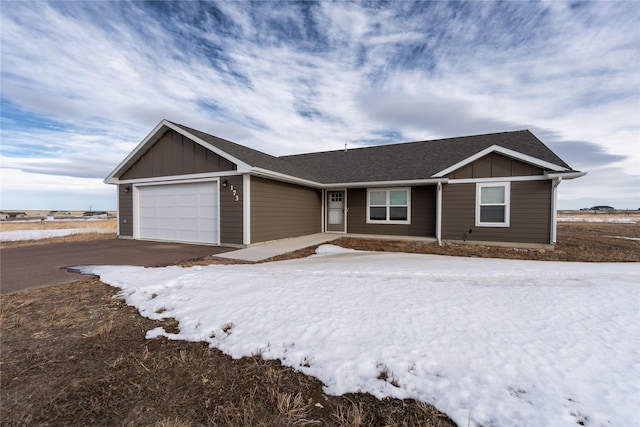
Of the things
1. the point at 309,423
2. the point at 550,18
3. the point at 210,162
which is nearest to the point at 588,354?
the point at 309,423

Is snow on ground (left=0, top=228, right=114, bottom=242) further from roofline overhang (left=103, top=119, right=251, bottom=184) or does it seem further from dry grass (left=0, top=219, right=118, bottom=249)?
roofline overhang (left=103, top=119, right=251, bottom=184)

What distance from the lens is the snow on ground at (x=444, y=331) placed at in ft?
6.15

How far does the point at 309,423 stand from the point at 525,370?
6.08 ft

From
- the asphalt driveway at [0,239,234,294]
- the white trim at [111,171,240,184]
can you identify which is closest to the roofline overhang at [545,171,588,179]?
the white trim at [111,171,240,184]

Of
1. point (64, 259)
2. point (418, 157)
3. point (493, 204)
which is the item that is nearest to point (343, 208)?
point (418, 157)

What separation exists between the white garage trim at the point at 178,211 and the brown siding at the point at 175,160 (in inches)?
18.3

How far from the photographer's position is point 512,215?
30.1ft

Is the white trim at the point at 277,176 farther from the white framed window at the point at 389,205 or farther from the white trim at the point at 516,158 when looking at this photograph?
the white trim at the point at 516,158

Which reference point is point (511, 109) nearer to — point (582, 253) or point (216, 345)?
point (582, 253)

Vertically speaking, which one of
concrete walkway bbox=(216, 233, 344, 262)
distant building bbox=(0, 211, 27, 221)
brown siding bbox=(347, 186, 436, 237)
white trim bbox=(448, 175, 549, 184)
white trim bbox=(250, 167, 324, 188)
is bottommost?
distant building bbox=(0, 211, 27, 221)

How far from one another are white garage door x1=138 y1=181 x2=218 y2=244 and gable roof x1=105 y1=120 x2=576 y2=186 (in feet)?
5.51

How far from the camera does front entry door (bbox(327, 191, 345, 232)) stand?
13.1m

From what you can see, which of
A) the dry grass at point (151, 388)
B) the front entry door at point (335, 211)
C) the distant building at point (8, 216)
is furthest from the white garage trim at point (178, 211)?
the distant building at point (8, 216)

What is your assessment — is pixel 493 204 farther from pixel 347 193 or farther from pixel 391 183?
pixel 347 193
